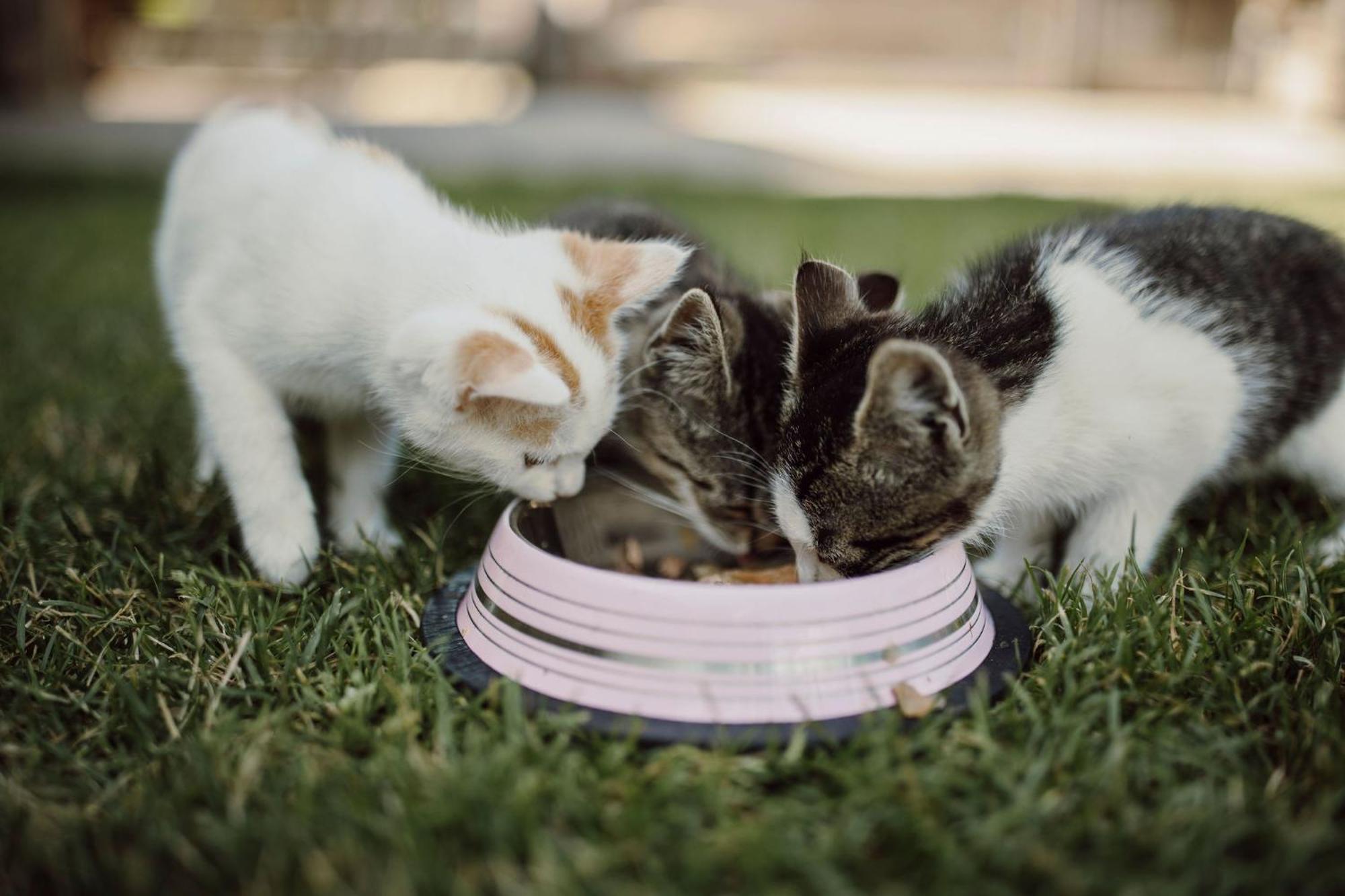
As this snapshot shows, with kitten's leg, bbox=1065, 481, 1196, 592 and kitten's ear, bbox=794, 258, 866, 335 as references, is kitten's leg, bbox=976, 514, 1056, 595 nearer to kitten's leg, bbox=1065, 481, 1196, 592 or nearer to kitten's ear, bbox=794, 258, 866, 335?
kitten's leg, bbox=1065, 481, 1196, 592

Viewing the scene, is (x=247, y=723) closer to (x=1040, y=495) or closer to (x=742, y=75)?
(x=1040, y=495)

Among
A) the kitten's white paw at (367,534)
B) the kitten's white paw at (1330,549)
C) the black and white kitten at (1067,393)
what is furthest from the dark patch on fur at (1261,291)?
the kitten's white paw at (367,534)

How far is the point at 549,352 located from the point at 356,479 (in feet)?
2.78

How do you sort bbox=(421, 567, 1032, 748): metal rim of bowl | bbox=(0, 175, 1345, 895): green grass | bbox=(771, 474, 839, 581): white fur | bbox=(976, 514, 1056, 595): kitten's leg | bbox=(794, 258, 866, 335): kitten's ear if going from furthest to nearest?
bbox=(976, 514, 1056, 595): kitten's leg
bbox=(794, 258, 866, 335): kitten's ear
bbox=(771, 474, 839, 581): white fur
bbox=(421, 567, 1032, 748): metal rim of bowl
bbox=(0, 175, 1345, 895): green grass

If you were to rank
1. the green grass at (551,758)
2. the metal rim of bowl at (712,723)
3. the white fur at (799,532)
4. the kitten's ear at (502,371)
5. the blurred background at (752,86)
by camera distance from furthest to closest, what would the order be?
the blurred background at (752,86)
the white fur at (799,532)
the kitten's ear at (502,371)
the metal rim of bowl at (712,723)
the green grass at (551,758)

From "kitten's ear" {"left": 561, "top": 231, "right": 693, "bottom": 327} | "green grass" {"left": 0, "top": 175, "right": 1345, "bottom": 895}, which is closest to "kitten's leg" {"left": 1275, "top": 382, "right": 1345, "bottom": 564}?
"green grass" {"left": 0, "top": 175, "right": 1345, "bottom": 895}

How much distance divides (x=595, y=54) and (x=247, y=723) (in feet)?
38.1

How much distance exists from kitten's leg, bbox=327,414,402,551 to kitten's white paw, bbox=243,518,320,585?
327 millimetres

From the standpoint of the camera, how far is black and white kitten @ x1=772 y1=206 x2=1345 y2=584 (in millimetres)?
1895

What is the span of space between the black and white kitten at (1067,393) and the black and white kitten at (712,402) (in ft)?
0.64

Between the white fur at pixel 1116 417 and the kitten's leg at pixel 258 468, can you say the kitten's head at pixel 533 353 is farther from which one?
the white fur at pixel 1116 417

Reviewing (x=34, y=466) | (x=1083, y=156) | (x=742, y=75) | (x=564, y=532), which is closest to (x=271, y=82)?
(x=742, y=75)

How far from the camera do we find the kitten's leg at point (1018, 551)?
243 cm

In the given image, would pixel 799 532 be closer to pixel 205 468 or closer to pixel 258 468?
pixel 258 468
